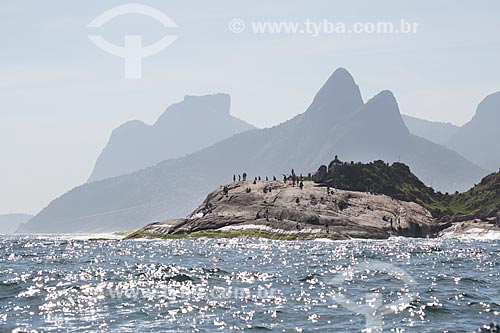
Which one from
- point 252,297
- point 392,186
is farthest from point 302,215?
point 252,297

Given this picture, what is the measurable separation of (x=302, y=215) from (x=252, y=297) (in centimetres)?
9999

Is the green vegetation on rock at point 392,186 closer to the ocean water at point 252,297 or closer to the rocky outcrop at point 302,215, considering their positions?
the rocky outcrop at point 302,215

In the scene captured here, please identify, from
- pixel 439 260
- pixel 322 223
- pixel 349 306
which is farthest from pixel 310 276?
pixel 322 223

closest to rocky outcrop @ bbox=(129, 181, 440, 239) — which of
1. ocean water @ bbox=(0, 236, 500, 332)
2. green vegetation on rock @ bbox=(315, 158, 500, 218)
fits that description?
green vegetation on rock @ bbox=(315, 158, 500, 218)

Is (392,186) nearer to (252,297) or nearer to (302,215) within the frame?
(302,215)

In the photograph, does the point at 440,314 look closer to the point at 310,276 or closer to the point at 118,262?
the point at 310,276

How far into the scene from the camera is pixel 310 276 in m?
56.0

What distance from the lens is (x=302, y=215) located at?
144 meters

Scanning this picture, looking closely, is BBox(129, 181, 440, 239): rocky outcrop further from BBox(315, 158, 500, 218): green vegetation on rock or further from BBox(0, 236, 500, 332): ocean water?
BBox(0, 236, 500, 332): ocean water

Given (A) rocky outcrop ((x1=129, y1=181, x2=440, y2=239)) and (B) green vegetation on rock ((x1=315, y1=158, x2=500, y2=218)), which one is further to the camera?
(B) green vegetation on rock ((x1=315, y1=158, x2=500, y2=218))

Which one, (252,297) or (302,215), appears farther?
(302,215)

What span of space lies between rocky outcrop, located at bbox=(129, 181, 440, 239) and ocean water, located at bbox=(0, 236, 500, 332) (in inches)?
2699

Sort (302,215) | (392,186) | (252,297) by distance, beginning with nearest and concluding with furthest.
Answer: (252,297), (302,215), (392,186)

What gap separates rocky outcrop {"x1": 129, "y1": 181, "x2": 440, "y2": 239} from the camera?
5531 inches
